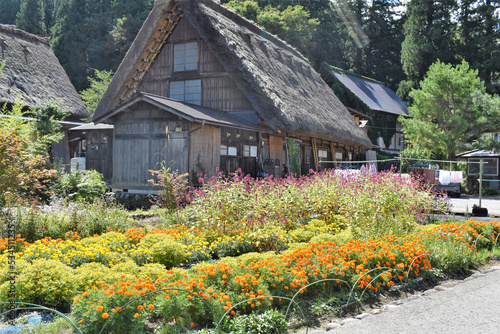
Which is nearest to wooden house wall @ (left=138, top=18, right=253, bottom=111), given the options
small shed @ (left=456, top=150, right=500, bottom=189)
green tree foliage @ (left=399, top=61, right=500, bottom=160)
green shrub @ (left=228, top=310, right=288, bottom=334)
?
green shrub @ (left=228, top=310, right=288, bottom=334)

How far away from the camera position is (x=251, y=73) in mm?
15820

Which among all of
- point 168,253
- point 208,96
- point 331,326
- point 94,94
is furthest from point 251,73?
point 94,94

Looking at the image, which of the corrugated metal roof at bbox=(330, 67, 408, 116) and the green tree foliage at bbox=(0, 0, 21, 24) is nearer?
the corrugated metal roof at bbox=(330, 67, 408, 116)

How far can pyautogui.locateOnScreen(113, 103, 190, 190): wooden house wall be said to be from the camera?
45.0 ft

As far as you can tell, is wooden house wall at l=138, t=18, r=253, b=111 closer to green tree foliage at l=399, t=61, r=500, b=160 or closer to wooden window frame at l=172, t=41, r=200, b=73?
wooden window frame at l=172, t=41, r=200, b=73

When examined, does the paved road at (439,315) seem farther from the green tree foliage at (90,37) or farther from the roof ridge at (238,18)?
the green tree foliage at (90,37)

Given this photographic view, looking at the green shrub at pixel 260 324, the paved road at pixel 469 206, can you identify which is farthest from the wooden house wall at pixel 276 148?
the green shrub at pixel 260 324

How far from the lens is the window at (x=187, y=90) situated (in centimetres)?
1773

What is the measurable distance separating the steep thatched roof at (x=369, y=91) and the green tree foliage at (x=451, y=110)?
805 centimetres

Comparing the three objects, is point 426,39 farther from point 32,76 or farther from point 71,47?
point 32,76

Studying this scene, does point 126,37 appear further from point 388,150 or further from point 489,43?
point 489,43

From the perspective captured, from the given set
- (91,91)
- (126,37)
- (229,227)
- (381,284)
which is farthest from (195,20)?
(126,37)

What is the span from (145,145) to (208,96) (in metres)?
4.18

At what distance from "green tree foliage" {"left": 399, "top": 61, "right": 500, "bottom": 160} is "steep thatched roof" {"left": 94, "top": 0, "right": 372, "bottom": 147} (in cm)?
725
